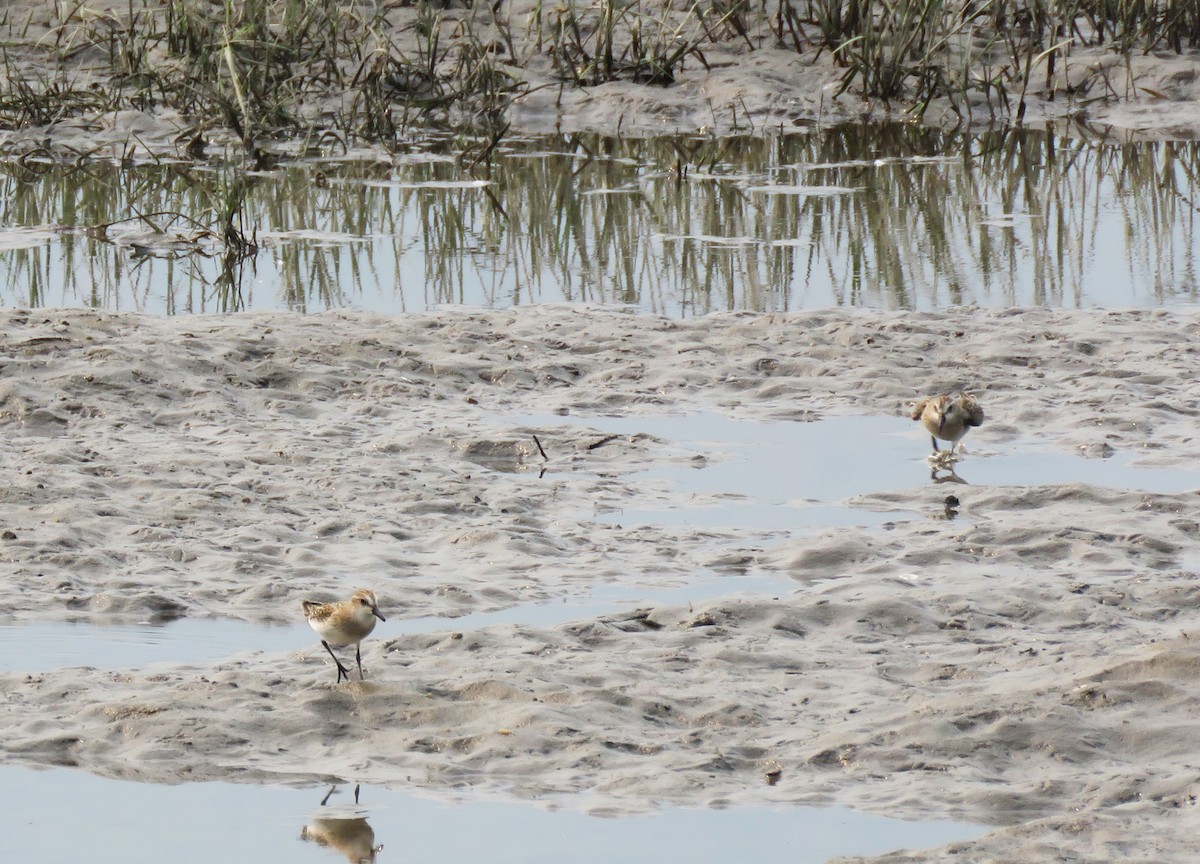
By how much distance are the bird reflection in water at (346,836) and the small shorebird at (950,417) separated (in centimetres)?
362

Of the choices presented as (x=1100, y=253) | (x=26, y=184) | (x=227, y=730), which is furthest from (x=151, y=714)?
(x=26, y=184)

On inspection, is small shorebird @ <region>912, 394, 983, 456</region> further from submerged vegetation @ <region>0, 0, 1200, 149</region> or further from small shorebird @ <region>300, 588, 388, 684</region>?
submerged vegetation @ <region>0, 0, 1200, 149</region>

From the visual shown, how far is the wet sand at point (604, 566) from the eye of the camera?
460 centimetres

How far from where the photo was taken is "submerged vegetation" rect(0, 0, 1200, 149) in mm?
14844

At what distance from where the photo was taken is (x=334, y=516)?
646 cm

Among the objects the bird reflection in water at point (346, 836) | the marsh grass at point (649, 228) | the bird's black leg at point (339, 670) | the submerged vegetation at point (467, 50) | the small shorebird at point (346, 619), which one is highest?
the submerged vegetation at point (467, 50)

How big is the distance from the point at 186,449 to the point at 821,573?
2713 mm

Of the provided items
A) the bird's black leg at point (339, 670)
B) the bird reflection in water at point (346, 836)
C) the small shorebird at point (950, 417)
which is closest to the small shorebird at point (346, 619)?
the bird's black leg at point (339, 670)

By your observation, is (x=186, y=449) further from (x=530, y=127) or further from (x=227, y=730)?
(x=530, y=127)

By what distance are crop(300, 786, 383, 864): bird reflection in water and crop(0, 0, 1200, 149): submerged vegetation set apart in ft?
34.0

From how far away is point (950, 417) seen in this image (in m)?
7.15

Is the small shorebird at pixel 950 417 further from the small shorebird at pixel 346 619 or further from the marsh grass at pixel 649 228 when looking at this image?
the small shorebird at pixel 346 619

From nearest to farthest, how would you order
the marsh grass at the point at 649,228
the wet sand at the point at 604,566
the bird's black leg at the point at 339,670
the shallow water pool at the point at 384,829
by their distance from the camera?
the shallow water pool at the point at 384,829 → the wet sand at the point at 604,566 → the bird's black leg at the point at 339,670 → the marsh grass at the point at 649,228

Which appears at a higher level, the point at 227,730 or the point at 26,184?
the point at 26,184
